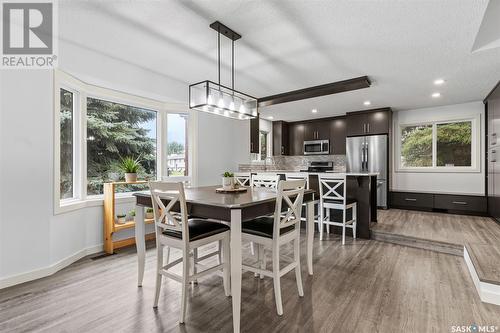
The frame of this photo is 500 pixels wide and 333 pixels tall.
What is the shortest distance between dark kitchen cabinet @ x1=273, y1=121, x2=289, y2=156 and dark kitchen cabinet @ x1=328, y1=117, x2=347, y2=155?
126 centimetres

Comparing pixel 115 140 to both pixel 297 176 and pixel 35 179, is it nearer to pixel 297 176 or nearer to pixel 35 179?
pixel 35 179

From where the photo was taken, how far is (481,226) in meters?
4.19

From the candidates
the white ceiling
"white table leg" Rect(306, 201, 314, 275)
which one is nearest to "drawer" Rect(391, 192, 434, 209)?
the white ceiling

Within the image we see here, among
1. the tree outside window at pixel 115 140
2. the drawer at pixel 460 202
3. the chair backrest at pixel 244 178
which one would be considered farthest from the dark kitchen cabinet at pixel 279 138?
the tree outside window at pixel 115 140

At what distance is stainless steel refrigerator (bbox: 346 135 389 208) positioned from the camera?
18.5 feet

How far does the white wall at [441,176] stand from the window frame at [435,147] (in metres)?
0.05

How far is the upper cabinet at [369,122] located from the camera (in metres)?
5.65

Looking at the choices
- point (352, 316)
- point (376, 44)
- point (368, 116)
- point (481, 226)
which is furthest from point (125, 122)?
point (481, 226)

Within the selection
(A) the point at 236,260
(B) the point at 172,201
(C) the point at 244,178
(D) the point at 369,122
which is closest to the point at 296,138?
(D) the point at 369,122

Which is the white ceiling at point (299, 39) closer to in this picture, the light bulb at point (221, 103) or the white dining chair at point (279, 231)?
the light bulb at point (221, 103)

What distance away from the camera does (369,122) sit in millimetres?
5852

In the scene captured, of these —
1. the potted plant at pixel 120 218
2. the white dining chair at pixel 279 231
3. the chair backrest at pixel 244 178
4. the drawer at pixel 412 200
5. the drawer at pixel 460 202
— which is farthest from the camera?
the drawer at pixel 412 200

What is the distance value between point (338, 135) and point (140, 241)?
553cm

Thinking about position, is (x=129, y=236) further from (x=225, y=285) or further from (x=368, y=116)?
(x=368, y=116)
